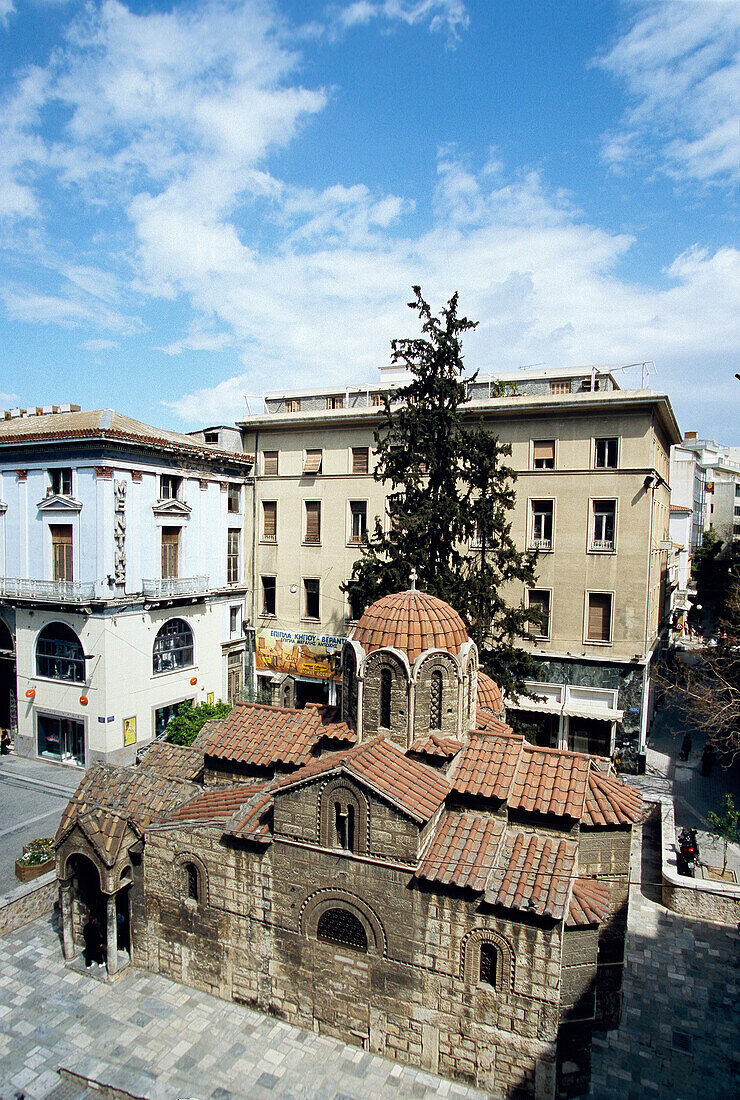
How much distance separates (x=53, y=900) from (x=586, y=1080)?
42.5ft

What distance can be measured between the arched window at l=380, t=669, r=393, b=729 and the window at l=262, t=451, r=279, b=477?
66.8ft

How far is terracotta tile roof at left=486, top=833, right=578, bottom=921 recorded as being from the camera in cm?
1085

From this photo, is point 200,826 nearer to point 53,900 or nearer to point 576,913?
point 53,900

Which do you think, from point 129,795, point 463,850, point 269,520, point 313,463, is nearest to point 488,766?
point 463,850

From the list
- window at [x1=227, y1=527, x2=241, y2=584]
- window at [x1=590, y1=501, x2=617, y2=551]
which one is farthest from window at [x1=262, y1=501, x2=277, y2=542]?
window at [x1=590, y1=501, x2=617, y2=551]

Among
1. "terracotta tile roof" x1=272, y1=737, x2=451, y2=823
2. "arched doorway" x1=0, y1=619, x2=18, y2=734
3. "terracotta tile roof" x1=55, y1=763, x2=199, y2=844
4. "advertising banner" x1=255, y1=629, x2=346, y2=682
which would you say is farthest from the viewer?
"advertising banner" x1=255, y1=629, x2=346, y2=682

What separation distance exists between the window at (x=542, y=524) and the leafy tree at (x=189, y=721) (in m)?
14.0

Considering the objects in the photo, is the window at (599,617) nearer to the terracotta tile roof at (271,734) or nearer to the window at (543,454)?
the window at (543,454)

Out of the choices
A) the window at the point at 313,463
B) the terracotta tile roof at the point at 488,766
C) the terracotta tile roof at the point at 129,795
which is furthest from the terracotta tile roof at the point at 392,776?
the window at the point at 313,463

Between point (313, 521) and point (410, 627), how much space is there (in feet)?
59.7

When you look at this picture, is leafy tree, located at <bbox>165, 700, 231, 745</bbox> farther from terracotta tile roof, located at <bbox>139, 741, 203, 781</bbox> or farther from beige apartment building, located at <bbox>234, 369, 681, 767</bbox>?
terracotta tile roof, located at <bbox>139, 741, 203, 781</bbox>

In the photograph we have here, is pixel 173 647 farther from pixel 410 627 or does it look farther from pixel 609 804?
pixel 609 804

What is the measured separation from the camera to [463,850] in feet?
39.0

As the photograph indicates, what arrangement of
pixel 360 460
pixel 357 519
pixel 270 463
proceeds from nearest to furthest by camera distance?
pixel 360 460, pixel 357 519, pixel 270 463
